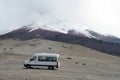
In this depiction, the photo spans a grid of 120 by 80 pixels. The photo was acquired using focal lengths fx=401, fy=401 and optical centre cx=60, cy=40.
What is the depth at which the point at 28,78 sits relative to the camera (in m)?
43.2

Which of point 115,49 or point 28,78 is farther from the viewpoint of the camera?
point 115,49

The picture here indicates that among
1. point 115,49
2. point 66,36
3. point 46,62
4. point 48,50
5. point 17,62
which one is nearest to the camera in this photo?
point 46,62

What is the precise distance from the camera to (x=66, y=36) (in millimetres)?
147500

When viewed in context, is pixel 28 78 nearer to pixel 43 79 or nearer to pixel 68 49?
pixel 43 79

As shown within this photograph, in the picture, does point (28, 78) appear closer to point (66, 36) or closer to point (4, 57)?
point (4, 57)

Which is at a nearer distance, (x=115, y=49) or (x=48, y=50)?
(x=48, y=50)

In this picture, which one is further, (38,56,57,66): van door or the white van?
(38,56,57,66): van door

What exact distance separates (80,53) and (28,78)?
2112 inches

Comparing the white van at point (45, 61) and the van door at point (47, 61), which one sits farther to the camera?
the van door at point (47, 61)

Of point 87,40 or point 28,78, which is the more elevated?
point 87,40

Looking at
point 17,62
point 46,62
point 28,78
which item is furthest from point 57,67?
point 28,78

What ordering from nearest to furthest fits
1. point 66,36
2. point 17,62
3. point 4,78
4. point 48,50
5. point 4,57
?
point 4,78, point 17,62, point 4,57, point 48,50, point 66,36

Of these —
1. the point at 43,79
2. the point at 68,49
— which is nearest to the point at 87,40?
the point at 68,49

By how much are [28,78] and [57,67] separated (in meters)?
18.2
